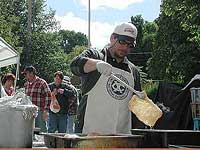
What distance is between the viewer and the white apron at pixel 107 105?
342 centimetres

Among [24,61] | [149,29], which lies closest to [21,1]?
[24,61]

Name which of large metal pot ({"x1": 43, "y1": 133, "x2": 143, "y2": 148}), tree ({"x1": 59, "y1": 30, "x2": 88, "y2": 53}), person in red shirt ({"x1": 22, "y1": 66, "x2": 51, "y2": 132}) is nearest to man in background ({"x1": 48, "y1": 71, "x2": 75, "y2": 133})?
person in red shirt ({"x1": 22, "y1": 66, "x2": 51, "y2": 132})

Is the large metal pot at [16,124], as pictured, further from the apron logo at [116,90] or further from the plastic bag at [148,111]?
the apron logo at [116,90]

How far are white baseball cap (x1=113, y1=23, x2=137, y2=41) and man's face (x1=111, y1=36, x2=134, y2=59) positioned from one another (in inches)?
1.6

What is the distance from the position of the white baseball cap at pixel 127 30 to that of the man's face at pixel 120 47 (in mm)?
41

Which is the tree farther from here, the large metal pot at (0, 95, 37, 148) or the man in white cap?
the large metal pot at (0, 95, 37, 148)

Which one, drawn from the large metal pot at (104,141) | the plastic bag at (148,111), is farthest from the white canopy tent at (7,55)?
the large metal pot at (104,141)

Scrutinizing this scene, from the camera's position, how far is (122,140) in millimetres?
2471

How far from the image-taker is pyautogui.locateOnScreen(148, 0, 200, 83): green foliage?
1877cm

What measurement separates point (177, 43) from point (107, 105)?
73.5 ft

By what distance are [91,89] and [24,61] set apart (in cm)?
4489

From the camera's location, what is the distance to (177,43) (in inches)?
1002

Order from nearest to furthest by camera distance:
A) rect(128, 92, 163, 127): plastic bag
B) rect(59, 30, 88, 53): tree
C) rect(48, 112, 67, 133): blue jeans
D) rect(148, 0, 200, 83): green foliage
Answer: rect(128, 92, 163, 127): plastic bag < rect(48, 112, 67, 133): blue jeans < rect(148, 0, 200, 83): green foliage < rect(59, 30, 88, 53): tree

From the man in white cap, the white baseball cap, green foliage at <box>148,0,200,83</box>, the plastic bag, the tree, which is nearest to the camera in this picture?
the plastic bag
